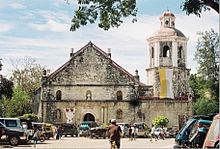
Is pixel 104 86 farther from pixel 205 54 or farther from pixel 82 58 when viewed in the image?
pixel 205 54

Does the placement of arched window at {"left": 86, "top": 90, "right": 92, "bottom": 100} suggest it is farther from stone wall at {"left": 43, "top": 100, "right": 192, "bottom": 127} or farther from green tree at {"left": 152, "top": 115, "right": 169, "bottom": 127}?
green tree at {"left": 152, "top": 115, "right": 169, "bottom": 127}

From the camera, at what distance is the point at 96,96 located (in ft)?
185

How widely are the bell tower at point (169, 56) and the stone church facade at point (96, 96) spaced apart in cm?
275

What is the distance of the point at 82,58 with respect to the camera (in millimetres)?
57156

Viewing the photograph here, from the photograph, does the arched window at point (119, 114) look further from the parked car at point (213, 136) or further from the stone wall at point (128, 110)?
the parked car at point (213, 136)

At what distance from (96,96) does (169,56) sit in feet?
32.8

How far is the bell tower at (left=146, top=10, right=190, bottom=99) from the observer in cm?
5881

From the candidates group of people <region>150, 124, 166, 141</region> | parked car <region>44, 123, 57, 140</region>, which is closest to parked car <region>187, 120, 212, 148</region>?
parked car <region>44, 123, 57, 140</region>

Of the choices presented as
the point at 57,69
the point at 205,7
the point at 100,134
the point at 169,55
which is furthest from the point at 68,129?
the point at 205,7

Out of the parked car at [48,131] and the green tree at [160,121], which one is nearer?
the parked car at [48,131]

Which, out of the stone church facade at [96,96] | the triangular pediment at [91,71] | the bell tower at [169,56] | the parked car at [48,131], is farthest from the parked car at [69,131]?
the bell tower at [169,56]

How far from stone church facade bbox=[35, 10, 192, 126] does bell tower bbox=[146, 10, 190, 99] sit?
9.02 ft

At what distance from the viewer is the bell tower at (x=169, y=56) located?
5881cm

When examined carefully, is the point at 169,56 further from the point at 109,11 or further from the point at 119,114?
the point at 109,11
